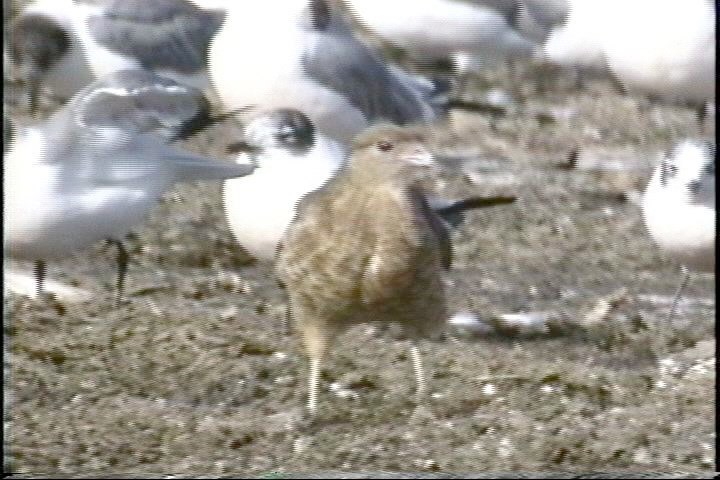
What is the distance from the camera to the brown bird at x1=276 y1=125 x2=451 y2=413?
13.5 ft

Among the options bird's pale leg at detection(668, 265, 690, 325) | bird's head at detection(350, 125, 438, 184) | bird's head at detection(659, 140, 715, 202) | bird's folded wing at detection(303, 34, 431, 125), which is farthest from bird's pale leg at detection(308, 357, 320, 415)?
bird's folded wing at detection(303, 34, 431, 125)

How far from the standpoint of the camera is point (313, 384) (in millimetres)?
4141

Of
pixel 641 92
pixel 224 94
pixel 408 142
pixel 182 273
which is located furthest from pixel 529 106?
pixel 408 142

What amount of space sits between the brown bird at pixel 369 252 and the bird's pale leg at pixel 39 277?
786mm

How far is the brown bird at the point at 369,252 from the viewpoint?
412 cm

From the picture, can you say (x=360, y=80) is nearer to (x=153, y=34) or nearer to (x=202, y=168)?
(x=153, y=34)

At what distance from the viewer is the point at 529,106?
25.3 ft

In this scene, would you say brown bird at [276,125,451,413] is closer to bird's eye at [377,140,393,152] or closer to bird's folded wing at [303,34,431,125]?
bird's eye at [377,140,393,152]

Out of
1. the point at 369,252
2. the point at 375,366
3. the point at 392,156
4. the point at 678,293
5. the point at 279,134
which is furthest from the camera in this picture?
the point at 279,134

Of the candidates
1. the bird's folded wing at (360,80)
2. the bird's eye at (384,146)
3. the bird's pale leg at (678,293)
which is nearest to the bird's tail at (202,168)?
the bird's eye at (384,146)

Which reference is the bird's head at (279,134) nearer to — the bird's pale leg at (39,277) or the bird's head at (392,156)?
the bird's pale leg at (39,277)

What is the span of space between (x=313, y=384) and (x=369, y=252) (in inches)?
A: 12.7

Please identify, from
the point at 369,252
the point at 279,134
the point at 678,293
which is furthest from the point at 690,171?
the point at 369,252

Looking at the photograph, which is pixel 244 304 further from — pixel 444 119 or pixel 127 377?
pixel 444 119
